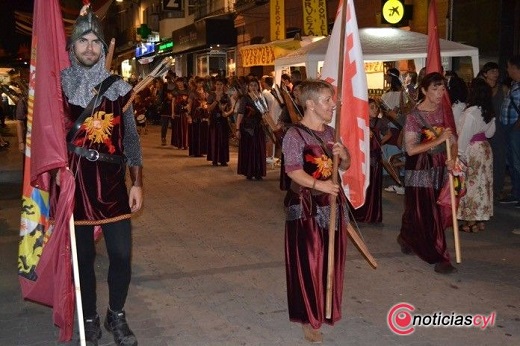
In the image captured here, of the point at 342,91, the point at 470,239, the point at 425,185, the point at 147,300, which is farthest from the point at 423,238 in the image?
the point at 147,300

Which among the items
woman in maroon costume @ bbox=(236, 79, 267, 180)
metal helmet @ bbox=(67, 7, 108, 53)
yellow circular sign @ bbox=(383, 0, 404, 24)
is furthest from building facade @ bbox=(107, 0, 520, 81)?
metal helmet @ bbox=(67, 7, 108, 53)

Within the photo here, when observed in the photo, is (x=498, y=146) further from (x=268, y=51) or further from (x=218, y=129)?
(x=268, y=51)

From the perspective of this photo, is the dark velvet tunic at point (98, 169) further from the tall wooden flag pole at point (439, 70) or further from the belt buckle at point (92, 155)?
the tall wooden flag pole at point (439, 70)

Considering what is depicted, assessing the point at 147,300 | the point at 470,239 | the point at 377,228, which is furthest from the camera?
the point at 377,228

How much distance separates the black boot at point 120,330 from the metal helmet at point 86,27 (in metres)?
1.85

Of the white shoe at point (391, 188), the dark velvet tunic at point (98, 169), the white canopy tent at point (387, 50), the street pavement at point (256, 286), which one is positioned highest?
the white canopy tent at point (387, 50)

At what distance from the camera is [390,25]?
50.3 feet

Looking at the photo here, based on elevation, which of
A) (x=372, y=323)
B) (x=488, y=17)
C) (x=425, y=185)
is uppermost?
(x=488, y=17)

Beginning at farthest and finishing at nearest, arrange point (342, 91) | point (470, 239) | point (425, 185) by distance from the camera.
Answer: point (470, 239), point (425, 185), point (342, 91)

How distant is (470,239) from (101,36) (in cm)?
514

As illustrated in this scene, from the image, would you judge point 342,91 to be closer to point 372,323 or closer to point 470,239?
point 372,323

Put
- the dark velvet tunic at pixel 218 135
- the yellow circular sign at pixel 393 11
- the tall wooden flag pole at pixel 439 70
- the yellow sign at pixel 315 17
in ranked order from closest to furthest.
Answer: the tall wooden flag pole at pixel 439 70 < the dark velvet tunic at pixel 218 135 < the yellow circular sign at pixel 393 11 < the yellow sign at pixel 315 17

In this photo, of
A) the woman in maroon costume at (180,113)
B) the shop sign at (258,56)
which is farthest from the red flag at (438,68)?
the woman in maroon costume at (180,113)

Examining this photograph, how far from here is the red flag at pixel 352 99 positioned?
4.89 metres
